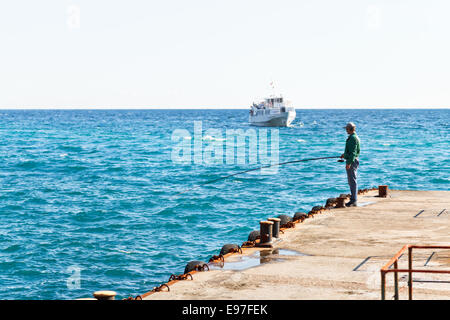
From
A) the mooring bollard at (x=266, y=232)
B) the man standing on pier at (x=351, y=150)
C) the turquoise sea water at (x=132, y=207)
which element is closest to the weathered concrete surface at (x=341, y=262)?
the mooring bollard at (x=266, y=232)

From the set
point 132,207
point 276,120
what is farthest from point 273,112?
point 132,207

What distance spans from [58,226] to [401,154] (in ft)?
148

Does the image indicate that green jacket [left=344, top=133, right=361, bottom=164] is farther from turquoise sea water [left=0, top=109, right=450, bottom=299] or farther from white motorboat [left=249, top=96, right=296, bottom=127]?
white motorboat [left=249, top=96, right=296, bottom=127]

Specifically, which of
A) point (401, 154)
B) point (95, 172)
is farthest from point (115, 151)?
point (401, 154)

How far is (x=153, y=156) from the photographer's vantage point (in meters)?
63.0

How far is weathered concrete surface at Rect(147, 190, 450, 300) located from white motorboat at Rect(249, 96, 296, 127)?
311 ft

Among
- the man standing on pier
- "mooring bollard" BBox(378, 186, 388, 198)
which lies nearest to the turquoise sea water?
"mooring bollard" BBox(378, 186, 388, 198)

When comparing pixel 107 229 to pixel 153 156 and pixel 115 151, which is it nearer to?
pixel 153 156

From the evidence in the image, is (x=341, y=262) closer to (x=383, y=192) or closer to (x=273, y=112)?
(x=383, y=192)

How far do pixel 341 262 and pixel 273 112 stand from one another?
329ft

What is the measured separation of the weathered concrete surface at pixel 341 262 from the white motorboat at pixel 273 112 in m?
94.8

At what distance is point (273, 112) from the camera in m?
110

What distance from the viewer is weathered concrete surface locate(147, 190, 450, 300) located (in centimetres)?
905

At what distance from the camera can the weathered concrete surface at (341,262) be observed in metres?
9.05
